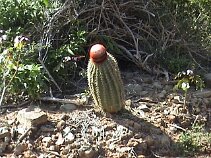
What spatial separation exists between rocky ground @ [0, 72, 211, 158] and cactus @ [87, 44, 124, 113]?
0.46 ft

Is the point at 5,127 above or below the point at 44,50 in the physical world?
below

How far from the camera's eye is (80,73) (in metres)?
4.89

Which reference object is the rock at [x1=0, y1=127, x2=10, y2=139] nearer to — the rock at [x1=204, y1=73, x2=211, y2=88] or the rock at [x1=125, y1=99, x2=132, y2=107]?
the rock at [x1=125, y1=99, x2=132, y2=107]

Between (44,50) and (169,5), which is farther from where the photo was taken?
(169,5)

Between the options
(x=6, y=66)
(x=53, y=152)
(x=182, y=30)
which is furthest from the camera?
(x=182, y=30)

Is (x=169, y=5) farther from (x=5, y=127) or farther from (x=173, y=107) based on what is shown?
(x=5, y=127)

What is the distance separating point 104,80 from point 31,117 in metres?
0.65

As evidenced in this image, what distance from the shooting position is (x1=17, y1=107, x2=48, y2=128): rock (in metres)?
4.23

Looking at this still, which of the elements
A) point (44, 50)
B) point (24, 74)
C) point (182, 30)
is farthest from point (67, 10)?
point (182, 30)

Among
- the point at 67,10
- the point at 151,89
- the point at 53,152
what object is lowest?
the point at 53,152

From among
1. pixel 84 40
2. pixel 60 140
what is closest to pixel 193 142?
pixel 60 140

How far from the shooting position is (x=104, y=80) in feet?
13.8

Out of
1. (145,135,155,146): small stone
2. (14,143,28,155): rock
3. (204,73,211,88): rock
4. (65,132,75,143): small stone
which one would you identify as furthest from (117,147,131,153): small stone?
(204,73,211,88): rock

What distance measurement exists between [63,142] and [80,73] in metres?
0.92
